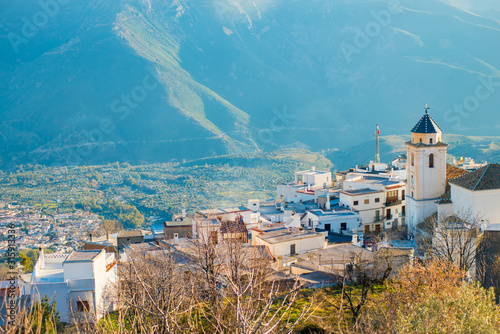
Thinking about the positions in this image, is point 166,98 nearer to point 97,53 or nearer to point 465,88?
point 97,53

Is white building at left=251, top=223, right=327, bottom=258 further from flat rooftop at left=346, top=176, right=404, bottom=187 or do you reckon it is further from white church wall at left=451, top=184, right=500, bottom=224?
flat rooftop at left=346, top=176, right=404, bottom=187

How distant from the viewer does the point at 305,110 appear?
18088 centimetres

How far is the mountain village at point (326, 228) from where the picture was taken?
2442cm

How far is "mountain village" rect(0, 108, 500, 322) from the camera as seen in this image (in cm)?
2442

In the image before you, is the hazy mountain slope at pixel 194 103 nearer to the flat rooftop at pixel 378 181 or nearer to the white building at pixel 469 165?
the white building at pixel 469 165

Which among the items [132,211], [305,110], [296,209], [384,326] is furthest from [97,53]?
[384,326]

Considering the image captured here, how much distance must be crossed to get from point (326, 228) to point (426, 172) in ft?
25.3

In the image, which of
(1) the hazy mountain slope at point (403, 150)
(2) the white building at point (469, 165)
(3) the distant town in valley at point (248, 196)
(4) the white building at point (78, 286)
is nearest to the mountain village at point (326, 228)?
(4) the white building at point (78, 286)

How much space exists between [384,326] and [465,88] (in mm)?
155887

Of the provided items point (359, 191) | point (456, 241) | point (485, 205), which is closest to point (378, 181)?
point (359, 191)

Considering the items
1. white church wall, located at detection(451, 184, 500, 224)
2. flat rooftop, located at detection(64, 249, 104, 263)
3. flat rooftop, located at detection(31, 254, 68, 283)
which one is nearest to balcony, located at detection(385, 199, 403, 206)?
white church wall, located at detection(451, 184, 500, 224)

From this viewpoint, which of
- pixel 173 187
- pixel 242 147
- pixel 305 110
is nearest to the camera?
pixel 173 187

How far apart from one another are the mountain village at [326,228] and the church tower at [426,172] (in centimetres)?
7

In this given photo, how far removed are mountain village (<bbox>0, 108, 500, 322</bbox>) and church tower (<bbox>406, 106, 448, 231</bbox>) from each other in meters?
0.07
